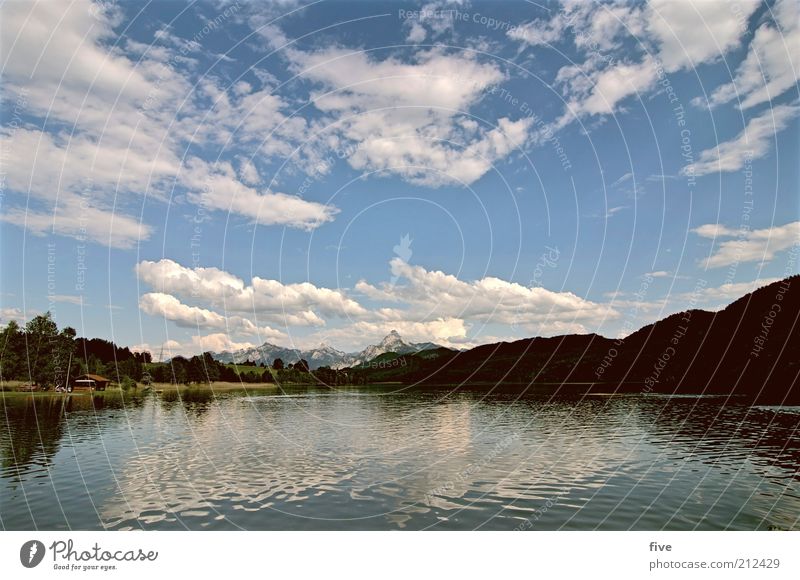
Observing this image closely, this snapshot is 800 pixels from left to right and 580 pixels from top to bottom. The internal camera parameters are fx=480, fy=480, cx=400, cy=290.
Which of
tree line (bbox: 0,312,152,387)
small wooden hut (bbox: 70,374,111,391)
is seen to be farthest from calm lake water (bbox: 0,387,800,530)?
small wooden hut (bbox: 70,374,111,391)

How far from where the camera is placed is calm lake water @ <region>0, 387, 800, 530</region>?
32.2 metres

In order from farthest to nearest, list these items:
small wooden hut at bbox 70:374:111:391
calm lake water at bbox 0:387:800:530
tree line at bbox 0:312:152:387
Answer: small wooden hut at bbox 70:374:111:391 < tree line at bbox 0:312:152:387 < calm lake water at bbox 0:387:800:530

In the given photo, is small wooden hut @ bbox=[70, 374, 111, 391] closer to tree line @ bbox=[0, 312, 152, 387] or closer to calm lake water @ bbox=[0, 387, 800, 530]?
tree line @ bbox=[0, 312, 152, 387]

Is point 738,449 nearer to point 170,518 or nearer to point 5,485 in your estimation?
point 170,518

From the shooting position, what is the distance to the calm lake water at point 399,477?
32.2 m

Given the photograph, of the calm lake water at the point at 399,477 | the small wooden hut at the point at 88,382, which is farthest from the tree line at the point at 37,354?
the calm lake water at the point at 399,477

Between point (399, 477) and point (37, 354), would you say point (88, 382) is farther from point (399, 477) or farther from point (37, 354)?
point (399, 477)

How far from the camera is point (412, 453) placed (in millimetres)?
57219

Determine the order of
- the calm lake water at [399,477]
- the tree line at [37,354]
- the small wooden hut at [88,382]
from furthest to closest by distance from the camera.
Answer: the small wooden hut at [88,382], the tree line at [37,354], the calm lake water at [399,477]

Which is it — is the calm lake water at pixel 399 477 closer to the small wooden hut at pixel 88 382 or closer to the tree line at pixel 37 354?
the tree line at pixel 37 354
